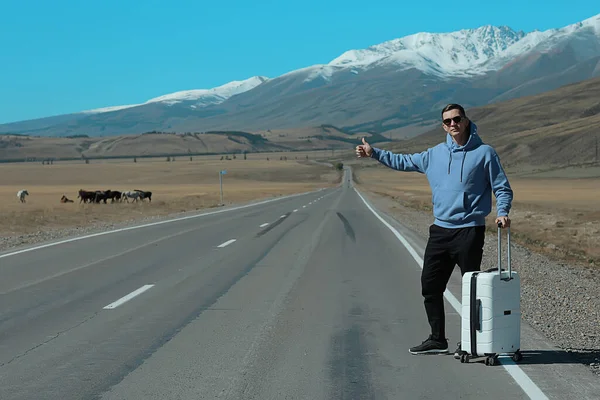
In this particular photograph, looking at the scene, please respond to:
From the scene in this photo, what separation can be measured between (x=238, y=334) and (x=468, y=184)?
298 cm

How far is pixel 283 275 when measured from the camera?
14711 millimetres

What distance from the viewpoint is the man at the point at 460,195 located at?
789 cm

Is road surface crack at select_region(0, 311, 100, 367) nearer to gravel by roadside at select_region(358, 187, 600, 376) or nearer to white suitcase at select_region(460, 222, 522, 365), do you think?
white suitcase at select_region(460, 222, 522, 365)

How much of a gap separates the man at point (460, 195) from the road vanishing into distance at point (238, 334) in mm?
930

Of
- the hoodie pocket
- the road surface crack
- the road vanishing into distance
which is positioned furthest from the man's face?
the road surface crack

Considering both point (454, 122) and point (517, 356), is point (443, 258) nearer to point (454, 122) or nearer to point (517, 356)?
point (517, 356)

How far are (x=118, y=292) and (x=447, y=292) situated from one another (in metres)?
4.68

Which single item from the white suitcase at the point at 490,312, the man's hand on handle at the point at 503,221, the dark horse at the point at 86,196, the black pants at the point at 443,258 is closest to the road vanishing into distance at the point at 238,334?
the white suitcase at the point at 490,312

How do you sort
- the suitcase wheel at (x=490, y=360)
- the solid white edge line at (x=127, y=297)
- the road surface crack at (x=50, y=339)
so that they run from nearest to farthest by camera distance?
the suitcase wheel at (x=490, y=360), the road surface crack at (x=50, y=339), the solid white edge line at (x=127, y=297)

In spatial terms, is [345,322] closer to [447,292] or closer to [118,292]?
[447,292]

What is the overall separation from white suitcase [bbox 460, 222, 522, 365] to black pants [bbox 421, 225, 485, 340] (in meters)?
0.18

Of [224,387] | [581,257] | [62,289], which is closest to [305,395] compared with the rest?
[224,387]

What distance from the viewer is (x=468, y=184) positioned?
7.90 m

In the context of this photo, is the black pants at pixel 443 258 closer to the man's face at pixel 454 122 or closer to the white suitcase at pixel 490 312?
the white suitcase at pixel 490 312
